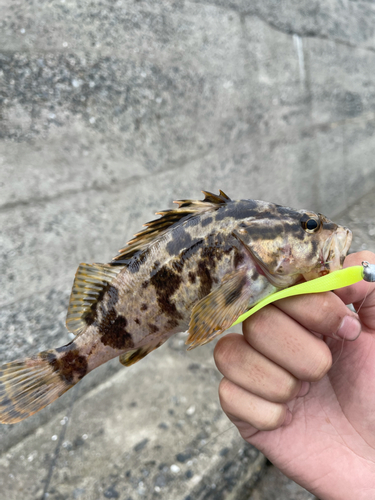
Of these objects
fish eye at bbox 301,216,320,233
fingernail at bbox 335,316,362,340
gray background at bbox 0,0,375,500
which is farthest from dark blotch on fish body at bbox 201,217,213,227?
gray background at bbox 0,0,375,500

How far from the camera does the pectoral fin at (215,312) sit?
3.53ft

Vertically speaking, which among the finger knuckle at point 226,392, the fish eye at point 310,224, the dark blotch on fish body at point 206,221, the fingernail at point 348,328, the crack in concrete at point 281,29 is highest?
the crack in concrete at point 281,29

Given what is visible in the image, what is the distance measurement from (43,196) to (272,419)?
166cm

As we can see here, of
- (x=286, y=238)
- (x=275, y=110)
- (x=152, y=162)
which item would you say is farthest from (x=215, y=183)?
(x=286, y=238)

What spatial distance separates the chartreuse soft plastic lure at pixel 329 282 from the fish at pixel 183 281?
39 mm

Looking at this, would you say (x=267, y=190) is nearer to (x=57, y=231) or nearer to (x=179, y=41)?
(x=179, y=41)

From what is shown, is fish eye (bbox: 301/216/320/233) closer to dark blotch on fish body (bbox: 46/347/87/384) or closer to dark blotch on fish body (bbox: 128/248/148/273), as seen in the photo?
dark blotch on fish body (bbox: 128/248/148/273)

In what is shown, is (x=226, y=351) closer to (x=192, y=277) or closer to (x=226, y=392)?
(x=226, y=392)

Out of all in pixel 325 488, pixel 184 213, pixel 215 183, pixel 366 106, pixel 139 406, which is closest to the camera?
pixel 184 213

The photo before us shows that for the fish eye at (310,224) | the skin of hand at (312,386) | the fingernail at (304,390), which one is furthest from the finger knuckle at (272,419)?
the fish eye at (310,224)

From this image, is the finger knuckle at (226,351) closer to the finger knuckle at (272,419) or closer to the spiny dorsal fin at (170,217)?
the finger knuckle at (272,419)

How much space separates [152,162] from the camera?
2.60 metres

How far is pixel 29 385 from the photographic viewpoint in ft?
3.92

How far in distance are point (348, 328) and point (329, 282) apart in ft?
0.68
